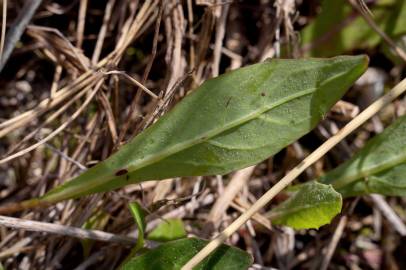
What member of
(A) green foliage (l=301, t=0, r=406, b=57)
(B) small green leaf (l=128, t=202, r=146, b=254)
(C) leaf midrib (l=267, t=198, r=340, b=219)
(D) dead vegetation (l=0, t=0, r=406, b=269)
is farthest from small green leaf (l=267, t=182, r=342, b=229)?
(A) green foliage (l=301, t=0, r=406, b=57)

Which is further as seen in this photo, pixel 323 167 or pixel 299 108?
pixel 323 167

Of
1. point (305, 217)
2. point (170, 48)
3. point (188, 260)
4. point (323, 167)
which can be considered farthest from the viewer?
point (323, 167)

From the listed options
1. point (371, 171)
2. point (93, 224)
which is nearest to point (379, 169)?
point (371, 171)

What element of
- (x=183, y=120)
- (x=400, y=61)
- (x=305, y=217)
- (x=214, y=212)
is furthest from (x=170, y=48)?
(x=400, y=61)

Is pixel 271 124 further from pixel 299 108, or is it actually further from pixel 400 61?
pixel 400 61

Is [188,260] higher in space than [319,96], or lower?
lower

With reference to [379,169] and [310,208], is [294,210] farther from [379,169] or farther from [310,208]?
[379,169]

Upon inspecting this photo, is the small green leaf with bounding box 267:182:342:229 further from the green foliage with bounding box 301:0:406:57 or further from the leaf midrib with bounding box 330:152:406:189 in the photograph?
the green foliage with bounding box 301:0:406:57
